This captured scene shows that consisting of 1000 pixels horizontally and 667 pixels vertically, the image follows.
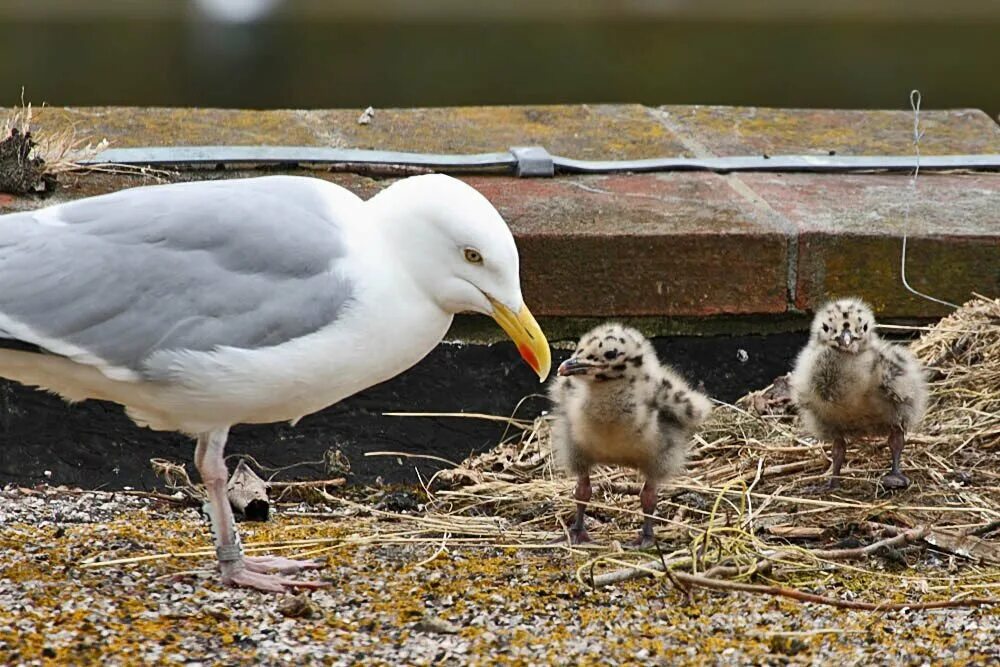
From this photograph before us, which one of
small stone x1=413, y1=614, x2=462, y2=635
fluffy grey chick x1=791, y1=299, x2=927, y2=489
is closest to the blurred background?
fluffy grey chick x1=791, y1=299, x2=927, y2=489

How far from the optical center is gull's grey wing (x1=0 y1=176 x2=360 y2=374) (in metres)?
3.72

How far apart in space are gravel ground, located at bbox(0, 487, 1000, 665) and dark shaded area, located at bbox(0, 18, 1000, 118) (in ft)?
29.0

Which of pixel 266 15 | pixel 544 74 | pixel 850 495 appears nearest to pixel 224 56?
pixel 266 15

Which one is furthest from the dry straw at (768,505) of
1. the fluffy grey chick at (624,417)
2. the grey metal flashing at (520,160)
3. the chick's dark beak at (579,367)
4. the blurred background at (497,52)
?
the blurred background at (497,52)

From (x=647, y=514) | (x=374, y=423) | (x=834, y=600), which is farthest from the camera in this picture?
(x=374, y=423)

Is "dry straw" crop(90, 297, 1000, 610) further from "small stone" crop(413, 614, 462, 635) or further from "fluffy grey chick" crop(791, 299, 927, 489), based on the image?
"small stone" crop(413, 614, 462, 635)

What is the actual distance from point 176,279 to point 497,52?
11.7m

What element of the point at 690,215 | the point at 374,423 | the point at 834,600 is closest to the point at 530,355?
the point at 834,600

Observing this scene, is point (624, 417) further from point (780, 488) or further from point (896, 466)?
point (896, 466)

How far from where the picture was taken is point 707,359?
5.36 metres

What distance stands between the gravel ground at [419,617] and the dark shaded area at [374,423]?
73 centimetres

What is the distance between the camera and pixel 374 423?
17.0ft

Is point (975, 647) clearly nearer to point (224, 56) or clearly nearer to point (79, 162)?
point (79, 162)

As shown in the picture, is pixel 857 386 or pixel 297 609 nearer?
pixel 297 609
